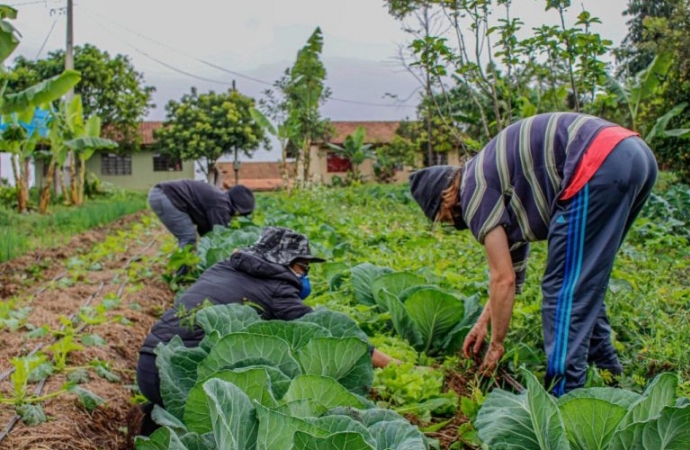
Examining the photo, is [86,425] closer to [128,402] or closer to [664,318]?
[128,402]

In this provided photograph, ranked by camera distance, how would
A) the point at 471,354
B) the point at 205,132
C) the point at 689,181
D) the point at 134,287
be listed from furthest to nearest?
the point at 205,132
the point at 689,181
the point at 134,287
the point at 471,354

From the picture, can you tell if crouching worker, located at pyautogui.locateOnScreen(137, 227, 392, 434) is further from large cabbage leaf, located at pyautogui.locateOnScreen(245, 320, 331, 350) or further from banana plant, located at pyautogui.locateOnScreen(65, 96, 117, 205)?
banana plant, located at pyautogui.locateOnScreen(65, 96, 117, 205)

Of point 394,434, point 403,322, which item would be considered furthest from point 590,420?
point 403,322

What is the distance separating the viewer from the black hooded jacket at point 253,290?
3137 millimetres

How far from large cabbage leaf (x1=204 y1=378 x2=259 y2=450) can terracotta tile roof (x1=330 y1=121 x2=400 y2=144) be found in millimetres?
32751

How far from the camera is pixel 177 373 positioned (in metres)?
2.36

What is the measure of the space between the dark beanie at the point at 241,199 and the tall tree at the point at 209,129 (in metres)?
25.2

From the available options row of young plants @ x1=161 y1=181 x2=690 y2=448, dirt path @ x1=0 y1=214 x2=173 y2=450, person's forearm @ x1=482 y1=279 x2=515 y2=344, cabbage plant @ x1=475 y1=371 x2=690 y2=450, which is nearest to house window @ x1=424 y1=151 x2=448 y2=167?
dirt path @ x1=0 y1=214 x2=173 y2=450

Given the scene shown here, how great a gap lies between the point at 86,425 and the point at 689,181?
13240 millimetres

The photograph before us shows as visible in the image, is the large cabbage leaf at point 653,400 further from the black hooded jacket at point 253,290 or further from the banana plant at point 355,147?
the banana plant at point 355,147

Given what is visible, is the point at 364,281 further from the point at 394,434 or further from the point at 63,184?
the point at 63,184

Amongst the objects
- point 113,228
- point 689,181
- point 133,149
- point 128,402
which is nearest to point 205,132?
point 133,149

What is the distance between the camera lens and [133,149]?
33.1 metres

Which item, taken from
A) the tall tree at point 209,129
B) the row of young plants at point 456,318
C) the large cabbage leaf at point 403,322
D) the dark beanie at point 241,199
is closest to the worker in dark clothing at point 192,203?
the dark beanie at point 241,199
